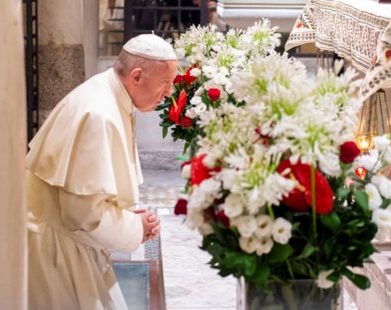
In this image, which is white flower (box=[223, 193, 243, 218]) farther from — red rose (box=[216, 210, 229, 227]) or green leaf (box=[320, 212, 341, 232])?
green leaf (box=[320, 212, 341, 232])

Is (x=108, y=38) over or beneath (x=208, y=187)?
beneath

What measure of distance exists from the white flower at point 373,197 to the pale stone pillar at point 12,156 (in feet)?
3.17

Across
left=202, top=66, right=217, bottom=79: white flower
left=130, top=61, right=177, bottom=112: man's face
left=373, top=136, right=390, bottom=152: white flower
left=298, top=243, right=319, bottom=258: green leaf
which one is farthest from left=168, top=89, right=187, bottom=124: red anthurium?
left=298, top=243, right=319, bottom=258: green leaf

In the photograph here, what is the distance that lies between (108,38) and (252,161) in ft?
29.2

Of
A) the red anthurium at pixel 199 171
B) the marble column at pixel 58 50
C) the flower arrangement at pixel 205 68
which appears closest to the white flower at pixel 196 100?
the flower arrangement at pixel 205 68

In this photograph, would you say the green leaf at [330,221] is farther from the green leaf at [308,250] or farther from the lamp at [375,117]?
the lamp at [375,117]

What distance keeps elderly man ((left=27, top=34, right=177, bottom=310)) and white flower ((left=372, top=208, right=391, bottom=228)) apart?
120 centimetres

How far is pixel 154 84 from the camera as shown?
4.34 m

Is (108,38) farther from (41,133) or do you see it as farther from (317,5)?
(41,133)

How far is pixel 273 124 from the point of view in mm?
2959

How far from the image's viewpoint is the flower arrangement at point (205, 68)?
5.64 m

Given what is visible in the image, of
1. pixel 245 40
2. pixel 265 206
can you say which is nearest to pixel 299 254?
pixel 265 206

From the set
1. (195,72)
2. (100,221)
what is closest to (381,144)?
(100,221)

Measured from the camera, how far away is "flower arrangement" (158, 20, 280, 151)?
5637mm
